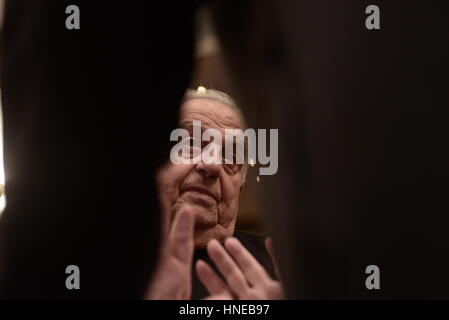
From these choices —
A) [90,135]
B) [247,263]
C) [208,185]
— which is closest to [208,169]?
[208,185]

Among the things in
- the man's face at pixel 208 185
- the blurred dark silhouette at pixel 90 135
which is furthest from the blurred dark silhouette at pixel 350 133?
the man's face at pixel 208 185

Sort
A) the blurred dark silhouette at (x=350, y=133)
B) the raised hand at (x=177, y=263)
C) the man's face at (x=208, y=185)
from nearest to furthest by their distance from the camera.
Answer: the blurred dark silhouette at (x=350, y=133)
the raised hand at (x=177, y=263)
the man's face at (x=208, y=185)

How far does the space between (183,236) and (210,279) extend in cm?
6

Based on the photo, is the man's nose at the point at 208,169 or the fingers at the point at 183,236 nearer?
the fingers at the point at 183,236

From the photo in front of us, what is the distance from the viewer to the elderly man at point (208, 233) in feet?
1.76

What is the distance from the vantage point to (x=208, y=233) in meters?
0.68

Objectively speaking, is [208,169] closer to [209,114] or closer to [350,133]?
[209,114]

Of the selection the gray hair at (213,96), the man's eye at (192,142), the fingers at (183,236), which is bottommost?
the fingers at (183,236)

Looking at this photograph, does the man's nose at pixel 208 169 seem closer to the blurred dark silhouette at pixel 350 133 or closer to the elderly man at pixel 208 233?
the elderly man at pixel 208 233

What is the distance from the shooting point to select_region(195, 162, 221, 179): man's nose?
0.70 metres

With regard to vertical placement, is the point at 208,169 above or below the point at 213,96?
below

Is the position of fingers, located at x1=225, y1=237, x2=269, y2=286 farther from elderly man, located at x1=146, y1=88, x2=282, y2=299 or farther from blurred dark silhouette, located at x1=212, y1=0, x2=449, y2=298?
blurred dark silhouette, located at x1=212, y1=0, x2=449, y2=298

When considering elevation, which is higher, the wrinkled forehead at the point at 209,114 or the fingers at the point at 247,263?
the wrinkled forehead at the point at 209,114
